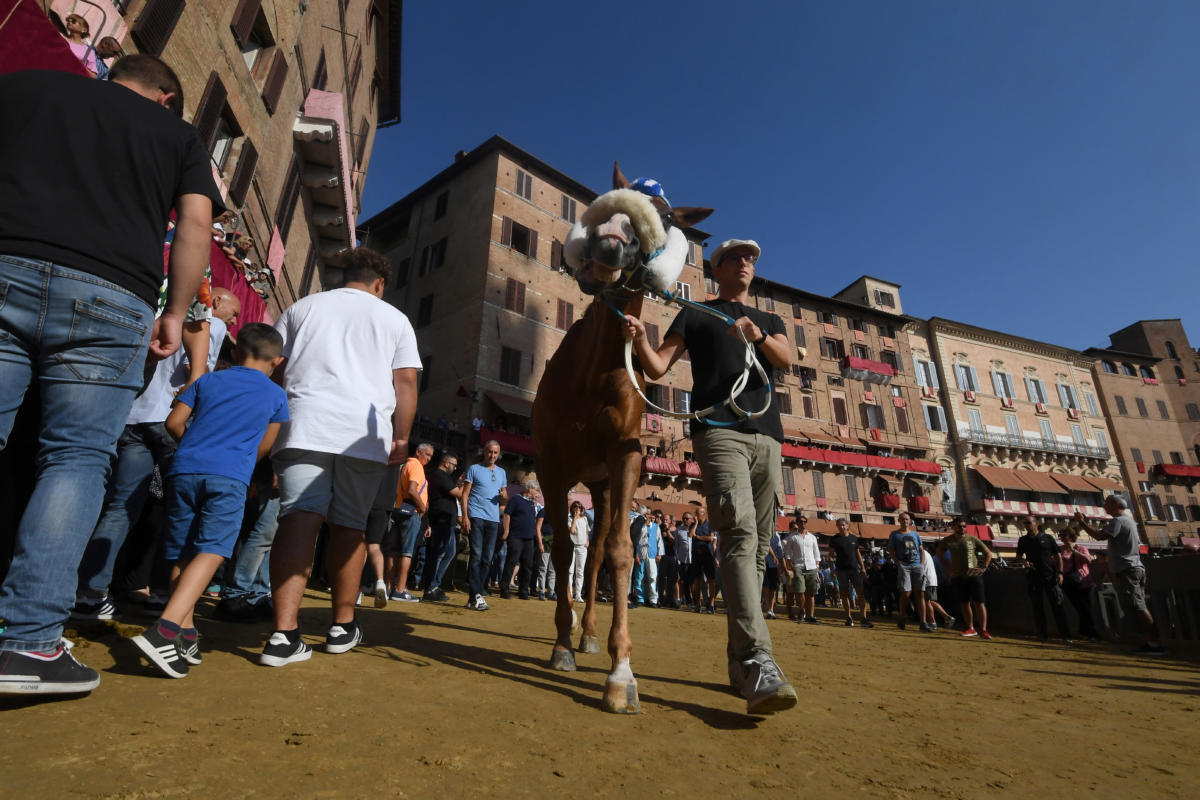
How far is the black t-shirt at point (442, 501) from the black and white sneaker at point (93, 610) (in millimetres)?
4445

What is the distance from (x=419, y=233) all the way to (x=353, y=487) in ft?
114

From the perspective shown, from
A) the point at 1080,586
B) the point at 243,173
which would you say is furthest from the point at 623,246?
the point at 243,173

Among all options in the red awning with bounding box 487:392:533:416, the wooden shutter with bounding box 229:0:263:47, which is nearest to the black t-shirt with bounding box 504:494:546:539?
the wooden shutter with bounding box 229:0:263:47

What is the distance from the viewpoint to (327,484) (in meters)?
3.07

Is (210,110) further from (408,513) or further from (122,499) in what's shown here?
(122,499)

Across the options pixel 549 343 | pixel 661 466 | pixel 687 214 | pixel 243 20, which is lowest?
pixel 687 214

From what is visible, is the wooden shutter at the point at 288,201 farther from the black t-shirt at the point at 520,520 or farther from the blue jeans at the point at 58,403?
the blue jeans at the point at 58,403

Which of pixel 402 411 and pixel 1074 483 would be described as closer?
pixel 402 411

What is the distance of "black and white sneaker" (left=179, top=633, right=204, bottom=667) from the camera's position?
93.9 inches

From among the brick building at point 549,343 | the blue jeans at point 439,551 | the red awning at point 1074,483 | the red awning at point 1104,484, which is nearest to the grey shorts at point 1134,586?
the blue jeans at point 439,551

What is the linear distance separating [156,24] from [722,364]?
1095cm

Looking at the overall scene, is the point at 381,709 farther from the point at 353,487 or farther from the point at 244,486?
the point at 244,486

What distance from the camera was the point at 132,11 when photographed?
872 cm

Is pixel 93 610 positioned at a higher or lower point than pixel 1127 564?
lower
